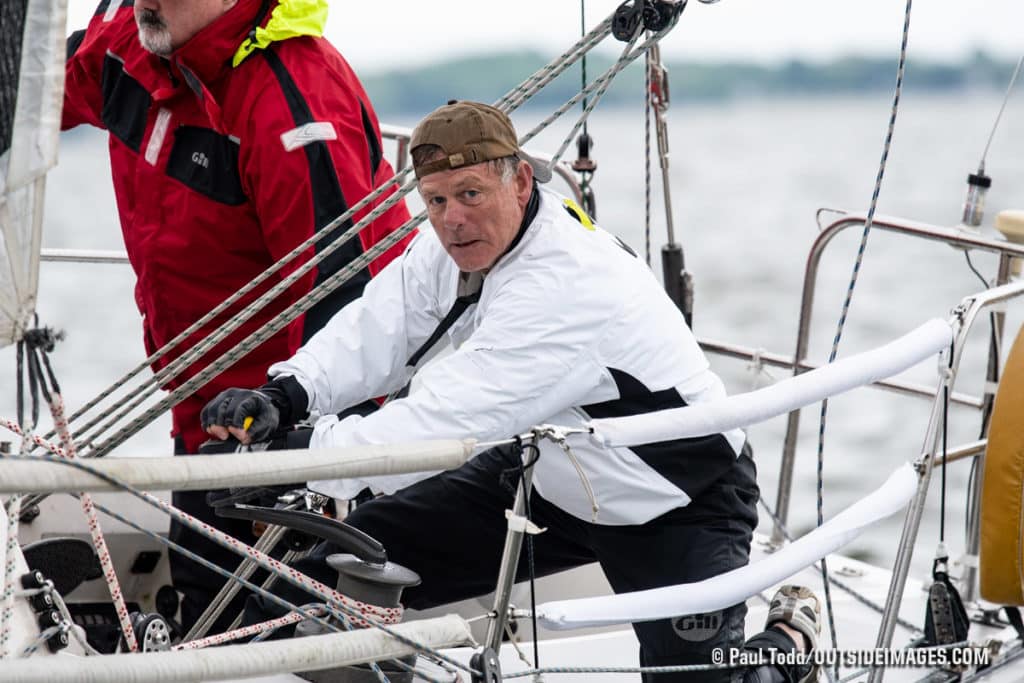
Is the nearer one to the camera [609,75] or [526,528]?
[526,528]

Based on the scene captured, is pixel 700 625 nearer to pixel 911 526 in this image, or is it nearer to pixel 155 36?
pixel 911 526

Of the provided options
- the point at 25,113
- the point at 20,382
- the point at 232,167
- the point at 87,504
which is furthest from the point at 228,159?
the point at 25,113

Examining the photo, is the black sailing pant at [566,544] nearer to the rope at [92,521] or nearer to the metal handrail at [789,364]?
the rope at [92,521]

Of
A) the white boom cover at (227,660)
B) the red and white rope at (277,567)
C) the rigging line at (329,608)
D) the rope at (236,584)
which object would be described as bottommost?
the white boom cover at (227,660)

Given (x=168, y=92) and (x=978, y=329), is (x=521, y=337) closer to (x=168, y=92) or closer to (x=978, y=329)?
(x=168, y=92)

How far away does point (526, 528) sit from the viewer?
6.23 ft

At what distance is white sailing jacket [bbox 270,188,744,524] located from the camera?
7.11 feet

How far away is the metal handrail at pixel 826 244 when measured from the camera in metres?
3.12

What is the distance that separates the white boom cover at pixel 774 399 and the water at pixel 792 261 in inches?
53.2

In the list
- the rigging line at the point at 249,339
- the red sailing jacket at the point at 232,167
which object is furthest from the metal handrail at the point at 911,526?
the red sailing jacket at the point at 232,167

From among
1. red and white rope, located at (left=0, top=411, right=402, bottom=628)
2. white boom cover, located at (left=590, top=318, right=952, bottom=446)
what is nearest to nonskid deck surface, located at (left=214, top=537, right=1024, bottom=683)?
red and white rope, located at (left=0, top=411, right=402, bottom=628)

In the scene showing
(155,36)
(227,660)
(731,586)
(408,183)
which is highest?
(155,36)

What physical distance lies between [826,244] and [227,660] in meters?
2.10

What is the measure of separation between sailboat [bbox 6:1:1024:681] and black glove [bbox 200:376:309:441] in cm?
25
